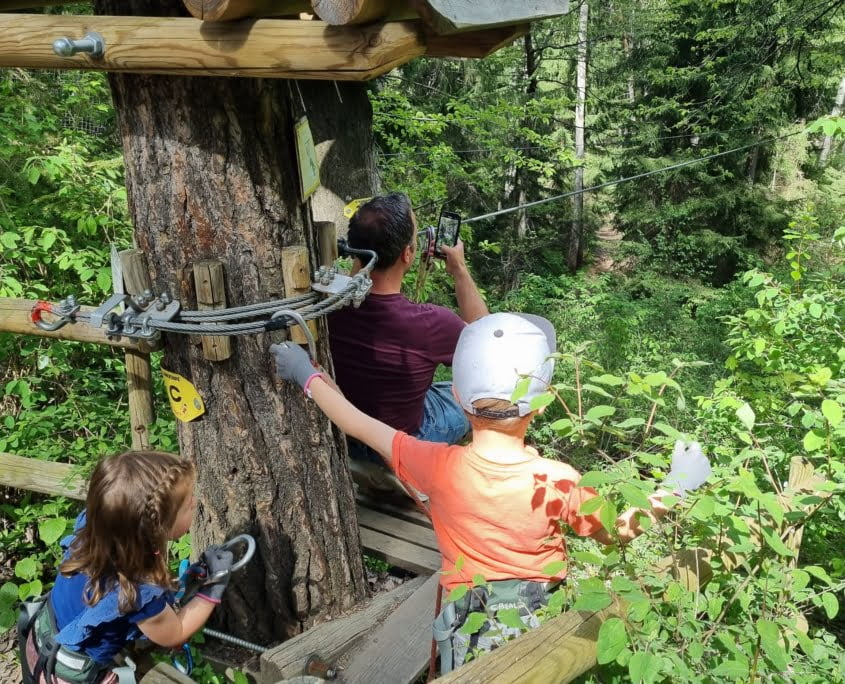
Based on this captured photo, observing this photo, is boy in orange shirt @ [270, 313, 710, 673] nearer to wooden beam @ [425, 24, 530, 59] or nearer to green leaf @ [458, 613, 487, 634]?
green leaf @ [458, 613, 487, 634]

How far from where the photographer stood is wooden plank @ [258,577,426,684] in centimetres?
202

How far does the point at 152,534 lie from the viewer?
1634 millimetres

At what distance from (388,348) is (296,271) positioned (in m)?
0.83

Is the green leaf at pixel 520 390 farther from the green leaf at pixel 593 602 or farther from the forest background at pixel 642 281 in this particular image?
the green leaf at pixel 593 602

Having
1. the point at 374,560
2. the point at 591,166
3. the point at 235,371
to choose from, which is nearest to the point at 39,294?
the point at 235,371

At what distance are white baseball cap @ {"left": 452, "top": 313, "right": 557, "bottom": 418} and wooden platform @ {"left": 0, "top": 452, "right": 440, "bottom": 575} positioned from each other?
118 centimetres

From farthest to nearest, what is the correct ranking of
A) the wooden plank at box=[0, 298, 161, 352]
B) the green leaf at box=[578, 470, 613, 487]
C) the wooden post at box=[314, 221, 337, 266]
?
the wooden plank at box=[0, 298, 161, 352]
the wooden post at box=[314, 221, 337, 266]
the green leaf at box=[578, 470, 613, 487]

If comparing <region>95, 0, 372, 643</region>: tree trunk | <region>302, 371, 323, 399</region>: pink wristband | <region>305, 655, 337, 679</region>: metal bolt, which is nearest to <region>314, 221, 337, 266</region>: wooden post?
<region>95, 0, 372, 643</region>: tree trunk

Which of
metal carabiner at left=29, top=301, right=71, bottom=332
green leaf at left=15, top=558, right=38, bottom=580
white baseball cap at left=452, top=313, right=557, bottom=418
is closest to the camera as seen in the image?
white baseball cap at left=452, top=313, right=557, bottom=418

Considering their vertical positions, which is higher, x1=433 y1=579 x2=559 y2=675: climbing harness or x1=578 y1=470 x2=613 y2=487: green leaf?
x1=578 y1=470 x2=613 y2=487: green leaf

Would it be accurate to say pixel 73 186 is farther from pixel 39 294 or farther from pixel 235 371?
pixel 235 371

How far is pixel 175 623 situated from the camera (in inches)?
68.2

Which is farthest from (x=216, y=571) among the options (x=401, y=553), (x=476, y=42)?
(x=476, y=42)

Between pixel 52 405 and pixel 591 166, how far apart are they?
1397 cm
